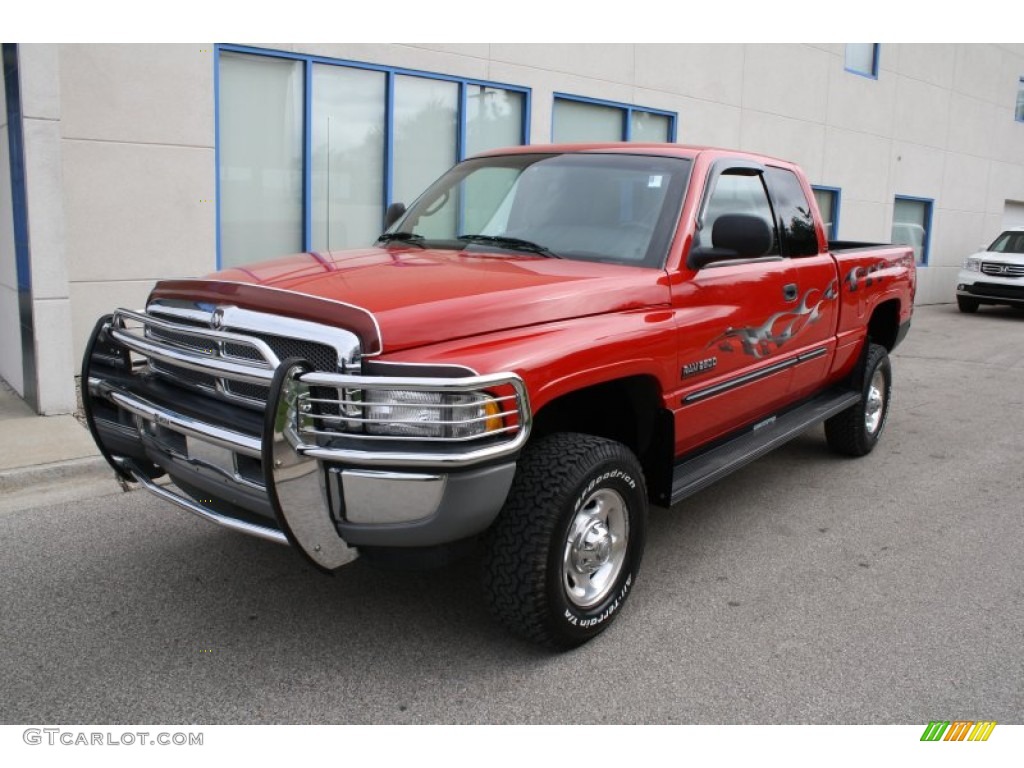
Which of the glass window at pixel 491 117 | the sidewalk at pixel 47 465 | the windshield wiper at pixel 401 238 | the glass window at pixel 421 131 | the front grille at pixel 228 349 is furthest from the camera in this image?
Result: the glass window at pixel 491 117

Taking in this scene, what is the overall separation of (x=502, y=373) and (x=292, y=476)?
75 centimetres

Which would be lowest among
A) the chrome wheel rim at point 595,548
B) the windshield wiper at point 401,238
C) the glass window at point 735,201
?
the chrome wheel rim at point 595,548

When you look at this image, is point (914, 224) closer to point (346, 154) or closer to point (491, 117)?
point (491, 117)

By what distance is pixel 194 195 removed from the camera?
7844mm

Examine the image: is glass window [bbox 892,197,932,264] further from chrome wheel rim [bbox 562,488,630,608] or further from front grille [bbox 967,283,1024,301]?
chrome wheel rim [bbox 562,488,630,608]

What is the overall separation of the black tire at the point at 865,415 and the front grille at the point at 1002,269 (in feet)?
37.6

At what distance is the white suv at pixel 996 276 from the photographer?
16.0 meters

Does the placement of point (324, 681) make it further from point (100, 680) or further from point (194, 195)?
point (194, 195)

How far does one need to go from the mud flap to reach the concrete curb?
3002mm

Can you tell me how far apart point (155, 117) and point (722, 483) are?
5.57m

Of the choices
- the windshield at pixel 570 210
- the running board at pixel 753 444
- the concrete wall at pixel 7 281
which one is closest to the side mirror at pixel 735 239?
the windshield at pixel 570 210

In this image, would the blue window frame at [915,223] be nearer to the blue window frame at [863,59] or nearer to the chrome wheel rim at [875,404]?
the blue window frame at [863,59]

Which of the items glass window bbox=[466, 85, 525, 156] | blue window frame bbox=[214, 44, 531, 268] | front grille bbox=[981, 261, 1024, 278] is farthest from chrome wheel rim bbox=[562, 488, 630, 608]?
front grille bbox=[981, 261, 1024, 278]

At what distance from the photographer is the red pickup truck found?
2867 millimetres
